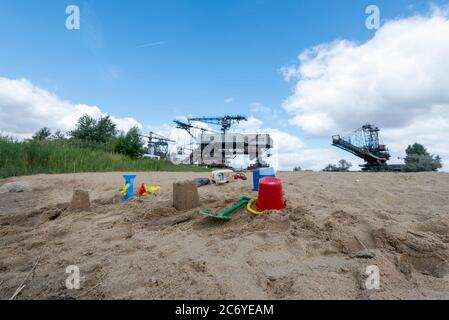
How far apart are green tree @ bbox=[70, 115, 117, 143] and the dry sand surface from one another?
19.2m

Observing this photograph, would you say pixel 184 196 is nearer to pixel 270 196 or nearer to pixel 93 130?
pixel 270 196

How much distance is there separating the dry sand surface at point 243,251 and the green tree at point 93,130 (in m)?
19.2

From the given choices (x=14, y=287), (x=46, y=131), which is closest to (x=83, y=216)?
(x=14, y=287)

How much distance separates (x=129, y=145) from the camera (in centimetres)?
1311

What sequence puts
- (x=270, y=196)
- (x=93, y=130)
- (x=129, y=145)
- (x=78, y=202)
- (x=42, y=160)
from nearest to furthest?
(x=270, y=196)
(x=78, y=202)
(x=42, y=160)
(x=129, y=145)
(x=93, y=130)

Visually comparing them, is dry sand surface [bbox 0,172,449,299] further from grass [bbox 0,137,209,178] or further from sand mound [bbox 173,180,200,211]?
grass [bbox 0,137,209,178]

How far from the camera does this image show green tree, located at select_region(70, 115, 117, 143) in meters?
20.3

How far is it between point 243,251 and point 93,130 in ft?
72.7

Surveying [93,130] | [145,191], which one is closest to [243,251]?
[145,191]

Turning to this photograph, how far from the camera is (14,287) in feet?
5.24
